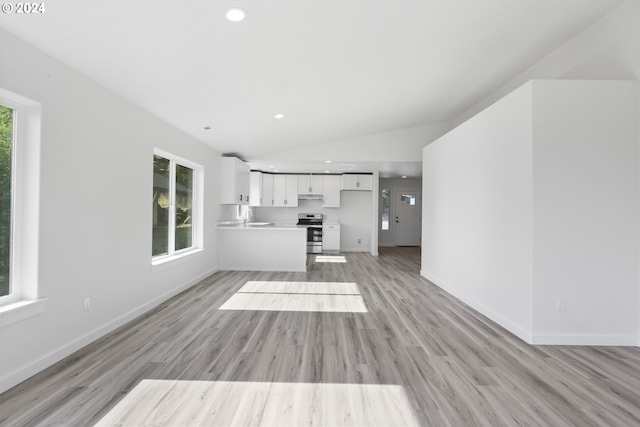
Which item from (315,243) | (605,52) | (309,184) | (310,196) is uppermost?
(605,52)

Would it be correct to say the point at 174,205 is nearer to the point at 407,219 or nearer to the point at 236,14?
the point at 236,14

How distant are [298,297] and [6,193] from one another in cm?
307

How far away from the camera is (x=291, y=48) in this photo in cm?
267

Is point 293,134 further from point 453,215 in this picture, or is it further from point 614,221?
point 614,221

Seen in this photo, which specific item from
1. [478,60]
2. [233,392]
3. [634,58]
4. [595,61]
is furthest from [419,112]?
[233,392]

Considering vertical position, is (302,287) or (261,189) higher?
(261,189)

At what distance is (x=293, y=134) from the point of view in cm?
557

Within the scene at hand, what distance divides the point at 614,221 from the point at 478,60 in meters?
2.09

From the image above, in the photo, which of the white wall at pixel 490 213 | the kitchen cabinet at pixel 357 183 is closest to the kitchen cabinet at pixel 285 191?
Result: the kitchen cabinet at pixel 357 183

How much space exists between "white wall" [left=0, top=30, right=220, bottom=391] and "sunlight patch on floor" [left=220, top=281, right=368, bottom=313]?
1.13 m

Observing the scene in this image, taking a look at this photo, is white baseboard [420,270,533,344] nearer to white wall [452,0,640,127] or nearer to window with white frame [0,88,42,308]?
white wall [452,0,640,127]

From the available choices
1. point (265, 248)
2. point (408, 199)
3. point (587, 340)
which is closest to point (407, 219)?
point (408, 199)

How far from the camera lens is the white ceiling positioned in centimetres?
205

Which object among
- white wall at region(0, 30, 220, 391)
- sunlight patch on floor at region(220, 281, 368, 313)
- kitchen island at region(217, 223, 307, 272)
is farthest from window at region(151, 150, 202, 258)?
sunlight patch on floor at region(220, 281, 368, 313)
